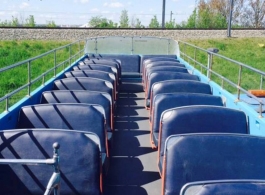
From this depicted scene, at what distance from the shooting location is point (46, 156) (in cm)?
324

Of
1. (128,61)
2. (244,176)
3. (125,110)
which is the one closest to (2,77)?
(128,61)

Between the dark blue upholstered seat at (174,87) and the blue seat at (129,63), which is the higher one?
the dark blue upholstered seat at (174,87)

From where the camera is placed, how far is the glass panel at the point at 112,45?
1195cm

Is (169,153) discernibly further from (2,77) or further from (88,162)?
(2,77)

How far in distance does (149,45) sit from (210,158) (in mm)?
9136

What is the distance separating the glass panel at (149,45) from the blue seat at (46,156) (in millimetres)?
8965

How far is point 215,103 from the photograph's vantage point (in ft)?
16.4

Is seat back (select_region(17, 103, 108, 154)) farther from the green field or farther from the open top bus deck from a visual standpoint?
the green field

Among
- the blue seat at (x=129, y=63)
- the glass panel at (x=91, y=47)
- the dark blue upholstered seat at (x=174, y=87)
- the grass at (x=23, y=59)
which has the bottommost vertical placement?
the grass at (x=23, y=59)

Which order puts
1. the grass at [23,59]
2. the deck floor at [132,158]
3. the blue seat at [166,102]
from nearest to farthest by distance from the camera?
the deck floor at [132,158] → the blue seat at [166,102] → the grass at [23,59]

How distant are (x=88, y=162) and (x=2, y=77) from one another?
44.3 feet

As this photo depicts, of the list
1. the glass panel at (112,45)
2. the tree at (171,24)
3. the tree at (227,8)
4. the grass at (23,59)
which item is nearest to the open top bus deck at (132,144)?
the glass panel at (112,45)

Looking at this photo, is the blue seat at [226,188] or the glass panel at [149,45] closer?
the blue seat at [226,188]

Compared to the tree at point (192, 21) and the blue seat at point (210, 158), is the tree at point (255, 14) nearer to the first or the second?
the tree at point (192, 21)
